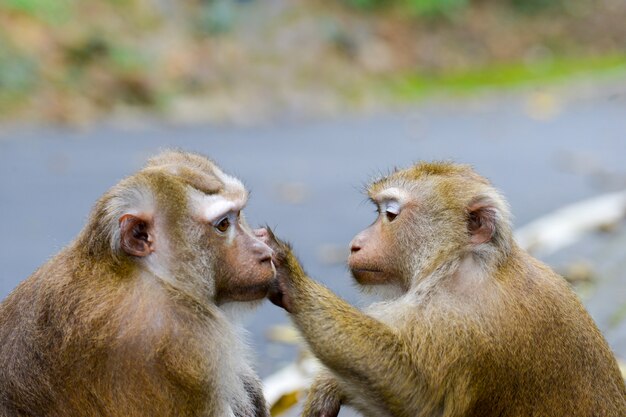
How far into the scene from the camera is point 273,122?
21.9 meters

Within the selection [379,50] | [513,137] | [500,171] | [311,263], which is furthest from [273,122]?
[311,263]

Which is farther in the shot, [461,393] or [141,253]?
Answer: [461,393]

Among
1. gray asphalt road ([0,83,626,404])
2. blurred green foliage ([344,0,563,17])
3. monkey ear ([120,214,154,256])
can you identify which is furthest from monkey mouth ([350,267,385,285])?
blurred green foliage ([344,0,563,17])

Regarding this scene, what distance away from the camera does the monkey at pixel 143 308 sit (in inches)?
178

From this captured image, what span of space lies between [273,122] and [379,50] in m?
8.86

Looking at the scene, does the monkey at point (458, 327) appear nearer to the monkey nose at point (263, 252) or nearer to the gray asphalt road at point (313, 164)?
the monkey nose at point (263, 252)

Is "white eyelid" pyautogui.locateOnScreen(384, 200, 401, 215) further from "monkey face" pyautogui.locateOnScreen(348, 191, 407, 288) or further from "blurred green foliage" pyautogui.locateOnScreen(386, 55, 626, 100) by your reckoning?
"blurred green foliage" pyautogui.locateOnScreen(386, 55, 626, 100)

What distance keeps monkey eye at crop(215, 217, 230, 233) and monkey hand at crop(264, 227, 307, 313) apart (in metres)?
0.34

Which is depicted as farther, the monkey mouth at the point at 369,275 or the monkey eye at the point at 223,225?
the monkey mouth at the point at 369,275

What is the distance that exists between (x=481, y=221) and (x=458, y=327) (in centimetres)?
54

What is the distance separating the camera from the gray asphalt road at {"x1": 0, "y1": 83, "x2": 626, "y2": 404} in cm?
1131

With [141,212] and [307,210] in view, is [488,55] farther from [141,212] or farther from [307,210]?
[141,212]

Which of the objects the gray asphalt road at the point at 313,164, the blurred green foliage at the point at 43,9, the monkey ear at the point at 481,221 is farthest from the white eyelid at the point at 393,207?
the blurred green foliage at the point at 43,9

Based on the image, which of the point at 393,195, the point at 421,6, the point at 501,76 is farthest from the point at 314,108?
the point at 393,195
